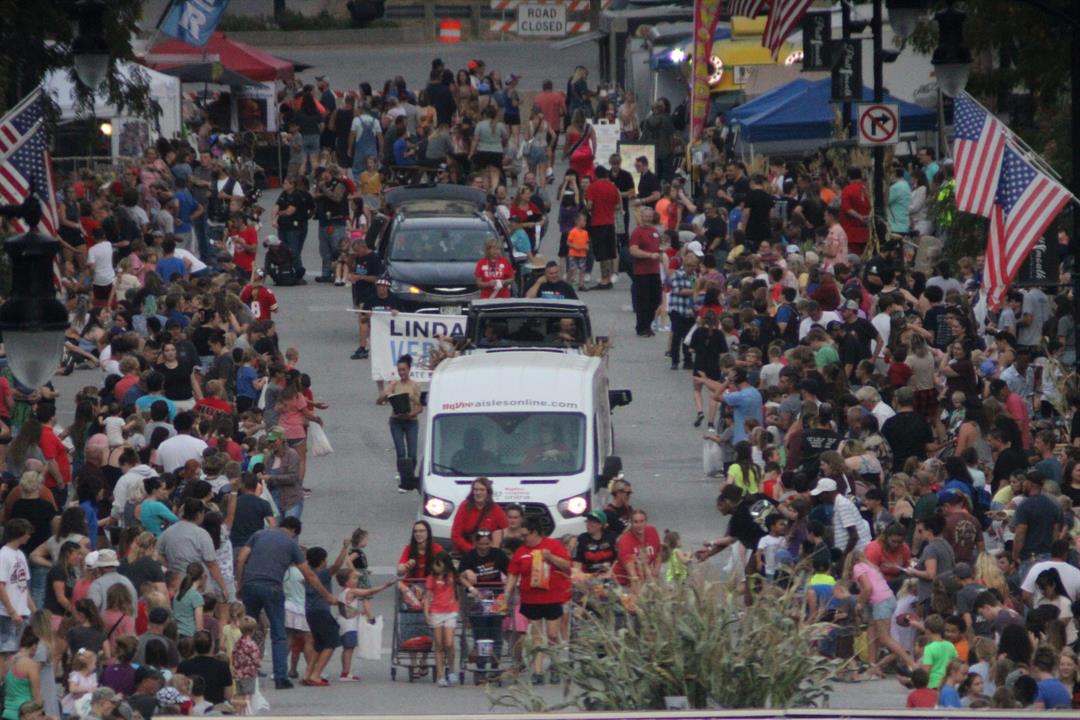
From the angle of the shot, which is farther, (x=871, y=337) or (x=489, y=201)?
(x=489, y=201)

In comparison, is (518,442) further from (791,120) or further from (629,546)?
(791,120)

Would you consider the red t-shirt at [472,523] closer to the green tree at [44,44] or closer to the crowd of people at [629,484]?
the crowd of people at [629,484]

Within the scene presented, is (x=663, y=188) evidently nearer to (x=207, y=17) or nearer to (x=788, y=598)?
(x=207, y=17)

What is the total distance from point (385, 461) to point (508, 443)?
204 inches

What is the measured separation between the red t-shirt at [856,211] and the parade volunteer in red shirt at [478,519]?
12329 millimetres

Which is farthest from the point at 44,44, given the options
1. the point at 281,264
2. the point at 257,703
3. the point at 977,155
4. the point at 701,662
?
the point at 701,662

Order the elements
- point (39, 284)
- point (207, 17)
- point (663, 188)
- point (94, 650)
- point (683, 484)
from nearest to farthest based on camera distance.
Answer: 1. point (39, 284)
2. point (94, 650)
3. point (683, 484)
4. point (207, 17)
5. point (663, 188)

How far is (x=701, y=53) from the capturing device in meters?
36.6

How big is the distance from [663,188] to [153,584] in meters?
25.2

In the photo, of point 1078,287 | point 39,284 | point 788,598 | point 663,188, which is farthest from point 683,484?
point 663,188

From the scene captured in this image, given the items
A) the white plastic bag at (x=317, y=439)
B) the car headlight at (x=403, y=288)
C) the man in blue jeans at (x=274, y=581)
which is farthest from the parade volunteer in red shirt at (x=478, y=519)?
the car headlight at (x=403, y=288)

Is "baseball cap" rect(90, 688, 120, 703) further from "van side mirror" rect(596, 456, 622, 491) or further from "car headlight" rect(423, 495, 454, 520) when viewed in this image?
"van side mirror" rect(596, 456, 622, 491)

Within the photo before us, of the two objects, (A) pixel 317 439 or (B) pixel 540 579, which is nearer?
(B) pixel 540 579

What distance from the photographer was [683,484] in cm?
2361
